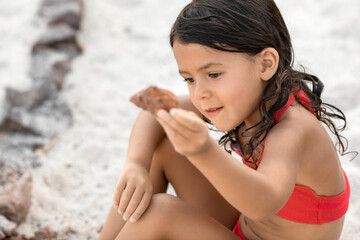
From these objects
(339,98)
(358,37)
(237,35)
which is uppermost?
(237,35)

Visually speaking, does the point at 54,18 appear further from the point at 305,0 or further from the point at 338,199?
the point at 338,199

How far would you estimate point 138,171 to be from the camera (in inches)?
65.8

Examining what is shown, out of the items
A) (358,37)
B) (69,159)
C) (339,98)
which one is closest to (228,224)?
(69,159)

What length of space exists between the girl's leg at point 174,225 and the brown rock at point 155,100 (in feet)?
1.64

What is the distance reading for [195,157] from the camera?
112cm

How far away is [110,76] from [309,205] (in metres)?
2.24

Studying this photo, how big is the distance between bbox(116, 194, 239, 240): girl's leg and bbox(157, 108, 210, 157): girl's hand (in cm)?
49

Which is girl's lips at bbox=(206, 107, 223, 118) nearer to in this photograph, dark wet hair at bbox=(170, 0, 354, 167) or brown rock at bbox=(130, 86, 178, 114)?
dark wet hair at bbox=(170, 0, 354, 167)

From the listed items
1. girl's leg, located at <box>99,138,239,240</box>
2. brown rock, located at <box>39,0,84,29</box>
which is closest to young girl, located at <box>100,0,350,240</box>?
girl's leg, located at <box>99,138,239,240</box>

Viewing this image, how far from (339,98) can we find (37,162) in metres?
1.75

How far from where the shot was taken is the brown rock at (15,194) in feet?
6.67

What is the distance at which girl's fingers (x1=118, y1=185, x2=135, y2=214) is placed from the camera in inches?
63.5

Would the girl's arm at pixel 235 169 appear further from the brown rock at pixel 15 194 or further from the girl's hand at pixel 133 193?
the brown rock at pixel 15 194

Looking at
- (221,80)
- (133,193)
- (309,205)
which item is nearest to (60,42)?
(133,193)
